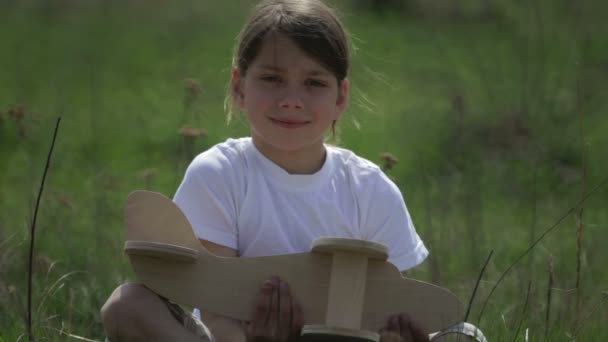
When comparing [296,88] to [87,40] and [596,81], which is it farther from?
[87,40]

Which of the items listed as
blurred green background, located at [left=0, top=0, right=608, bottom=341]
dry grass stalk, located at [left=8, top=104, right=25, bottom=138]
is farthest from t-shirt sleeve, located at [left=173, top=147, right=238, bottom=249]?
dry grass stalk, located at [left=8, top=104, right=25, bottom=138]

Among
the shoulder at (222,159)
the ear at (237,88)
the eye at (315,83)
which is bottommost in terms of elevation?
the shoulder at (222,159)

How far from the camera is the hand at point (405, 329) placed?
261 centimetres

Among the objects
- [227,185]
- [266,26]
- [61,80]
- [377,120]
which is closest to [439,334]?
[227,185]

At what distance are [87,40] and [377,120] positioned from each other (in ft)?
11.2

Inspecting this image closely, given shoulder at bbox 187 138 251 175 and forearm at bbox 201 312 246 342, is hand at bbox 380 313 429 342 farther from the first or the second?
shoulder at bbox 187 138 251 175

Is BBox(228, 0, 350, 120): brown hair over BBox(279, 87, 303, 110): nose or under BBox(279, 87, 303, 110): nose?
over

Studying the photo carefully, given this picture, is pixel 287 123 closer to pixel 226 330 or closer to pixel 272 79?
pixel 272 79

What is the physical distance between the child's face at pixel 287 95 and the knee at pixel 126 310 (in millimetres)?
652

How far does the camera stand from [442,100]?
786 cm

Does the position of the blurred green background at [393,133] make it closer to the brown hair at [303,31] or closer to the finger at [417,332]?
the brown hair at [303,31]

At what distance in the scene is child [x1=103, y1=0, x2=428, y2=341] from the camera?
2.94 meters

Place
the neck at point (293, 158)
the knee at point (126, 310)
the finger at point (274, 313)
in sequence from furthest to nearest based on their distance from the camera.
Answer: the neck at point (293, 158) < the knee at point (126, 310) < the finger at point (274, 313)

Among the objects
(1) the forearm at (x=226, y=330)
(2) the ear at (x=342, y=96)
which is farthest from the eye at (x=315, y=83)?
(1) the forearm at (x=226, y=330)
